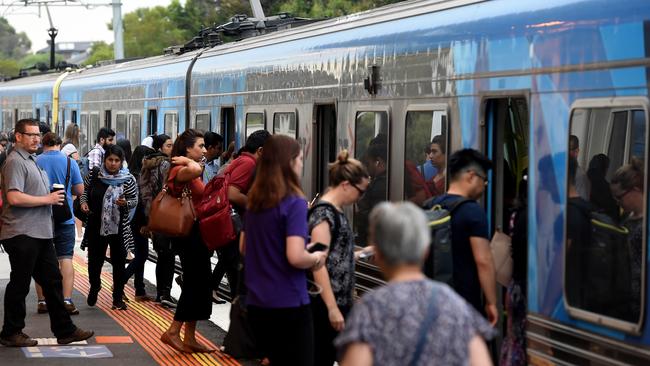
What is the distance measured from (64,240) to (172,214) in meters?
2.39

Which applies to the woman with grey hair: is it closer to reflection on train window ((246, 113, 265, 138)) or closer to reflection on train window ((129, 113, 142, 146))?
reflection on train window ((246, 113, 265, 138))

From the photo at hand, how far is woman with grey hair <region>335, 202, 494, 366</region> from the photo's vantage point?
4.33 metres

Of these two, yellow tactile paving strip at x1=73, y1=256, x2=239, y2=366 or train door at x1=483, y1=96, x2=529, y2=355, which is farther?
yellow tactile paving strip at x1=73, y1=256, x2=239, y2=366

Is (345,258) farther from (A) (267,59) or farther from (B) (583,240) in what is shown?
(A) (267,59)

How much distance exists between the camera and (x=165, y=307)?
13836 mm

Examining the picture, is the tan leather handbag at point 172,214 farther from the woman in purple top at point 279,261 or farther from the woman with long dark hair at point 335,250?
the woman in purple top at point 279,261

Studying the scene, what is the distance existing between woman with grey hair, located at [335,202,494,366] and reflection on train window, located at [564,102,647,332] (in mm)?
2363

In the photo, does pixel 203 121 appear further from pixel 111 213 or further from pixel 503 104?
pixel 503 104

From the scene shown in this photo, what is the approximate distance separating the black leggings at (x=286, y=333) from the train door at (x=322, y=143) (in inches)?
199

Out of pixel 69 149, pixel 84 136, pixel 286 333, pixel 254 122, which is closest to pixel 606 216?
pixel 286 333

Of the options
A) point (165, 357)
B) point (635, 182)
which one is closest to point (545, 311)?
point (635, 182)

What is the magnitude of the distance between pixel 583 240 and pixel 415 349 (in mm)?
3002

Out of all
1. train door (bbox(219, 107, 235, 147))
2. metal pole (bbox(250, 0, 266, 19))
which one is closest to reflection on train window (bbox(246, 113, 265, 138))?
train door (bbox(219, 107, 235, 147))

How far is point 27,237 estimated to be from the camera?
35.6 feet
